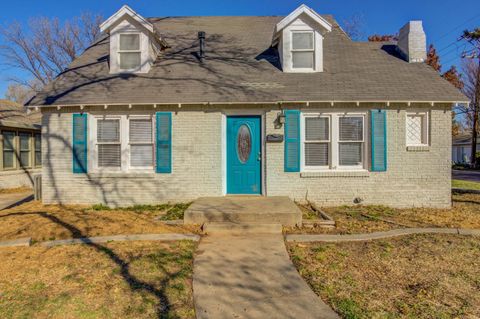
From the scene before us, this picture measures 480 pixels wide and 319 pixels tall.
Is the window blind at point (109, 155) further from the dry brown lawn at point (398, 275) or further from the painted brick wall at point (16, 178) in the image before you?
the painted brick wall at point (16, 178)

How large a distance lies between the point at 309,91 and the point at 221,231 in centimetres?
484

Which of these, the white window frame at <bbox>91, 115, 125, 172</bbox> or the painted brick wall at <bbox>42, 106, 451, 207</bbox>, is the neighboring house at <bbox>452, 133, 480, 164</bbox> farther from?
the white window frame at <bbox>91, 115, 125, 172</bbox>

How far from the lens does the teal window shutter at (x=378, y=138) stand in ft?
27.8

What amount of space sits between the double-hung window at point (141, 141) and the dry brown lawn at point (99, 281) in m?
3.78

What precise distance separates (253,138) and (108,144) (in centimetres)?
436

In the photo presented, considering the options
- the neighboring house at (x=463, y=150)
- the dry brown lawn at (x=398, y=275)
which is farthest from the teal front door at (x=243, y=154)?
the neighboring house at (x=463, y=150)

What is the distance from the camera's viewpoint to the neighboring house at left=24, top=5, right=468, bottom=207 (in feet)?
27.9

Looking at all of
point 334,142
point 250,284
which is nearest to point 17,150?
point 334,142

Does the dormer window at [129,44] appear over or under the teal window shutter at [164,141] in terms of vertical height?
over

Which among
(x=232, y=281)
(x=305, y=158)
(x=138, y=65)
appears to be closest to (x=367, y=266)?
(x=232, y=281)

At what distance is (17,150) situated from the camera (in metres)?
14.0

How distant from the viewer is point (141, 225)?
6.59 metres

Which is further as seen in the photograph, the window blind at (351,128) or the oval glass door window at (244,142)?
the oval glass door window at (244,142)

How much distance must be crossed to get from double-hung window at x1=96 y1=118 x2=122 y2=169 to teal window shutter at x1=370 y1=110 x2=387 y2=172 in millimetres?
7441
